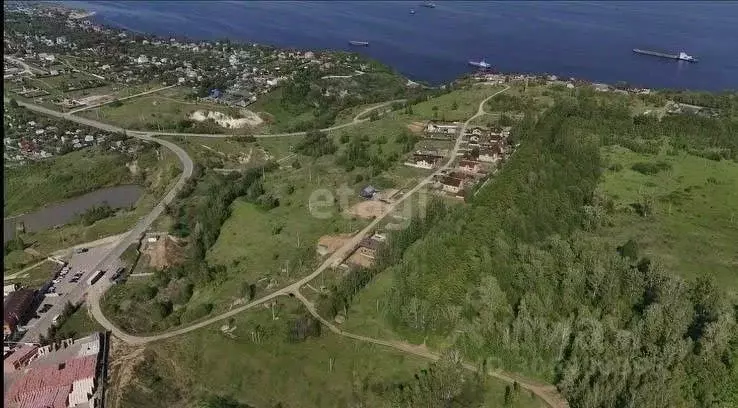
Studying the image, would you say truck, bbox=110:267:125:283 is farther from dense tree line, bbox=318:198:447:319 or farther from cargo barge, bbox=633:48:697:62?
cargo barge, bbox=633:48:697:62

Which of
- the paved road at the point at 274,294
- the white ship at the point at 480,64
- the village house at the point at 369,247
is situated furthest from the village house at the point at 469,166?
the white ship at the point at 480,64

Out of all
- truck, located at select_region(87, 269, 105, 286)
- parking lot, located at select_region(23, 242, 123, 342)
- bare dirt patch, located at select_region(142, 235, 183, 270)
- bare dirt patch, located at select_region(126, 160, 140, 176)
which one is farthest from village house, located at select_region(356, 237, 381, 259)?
bare dirt patch, located at select_region(126, 160, 140, 176)

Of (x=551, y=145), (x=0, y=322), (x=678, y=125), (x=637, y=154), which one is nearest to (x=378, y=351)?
(x=0, y=322)

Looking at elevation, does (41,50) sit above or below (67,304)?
above

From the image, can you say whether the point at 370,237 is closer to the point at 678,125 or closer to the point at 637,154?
the point at 637,154

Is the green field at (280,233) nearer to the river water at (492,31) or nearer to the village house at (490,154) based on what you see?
the village house at (490,154)

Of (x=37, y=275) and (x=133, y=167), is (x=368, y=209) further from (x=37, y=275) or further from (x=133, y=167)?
(x=133, y=167)

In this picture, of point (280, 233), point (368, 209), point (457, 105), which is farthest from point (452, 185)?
point (457, 105)
